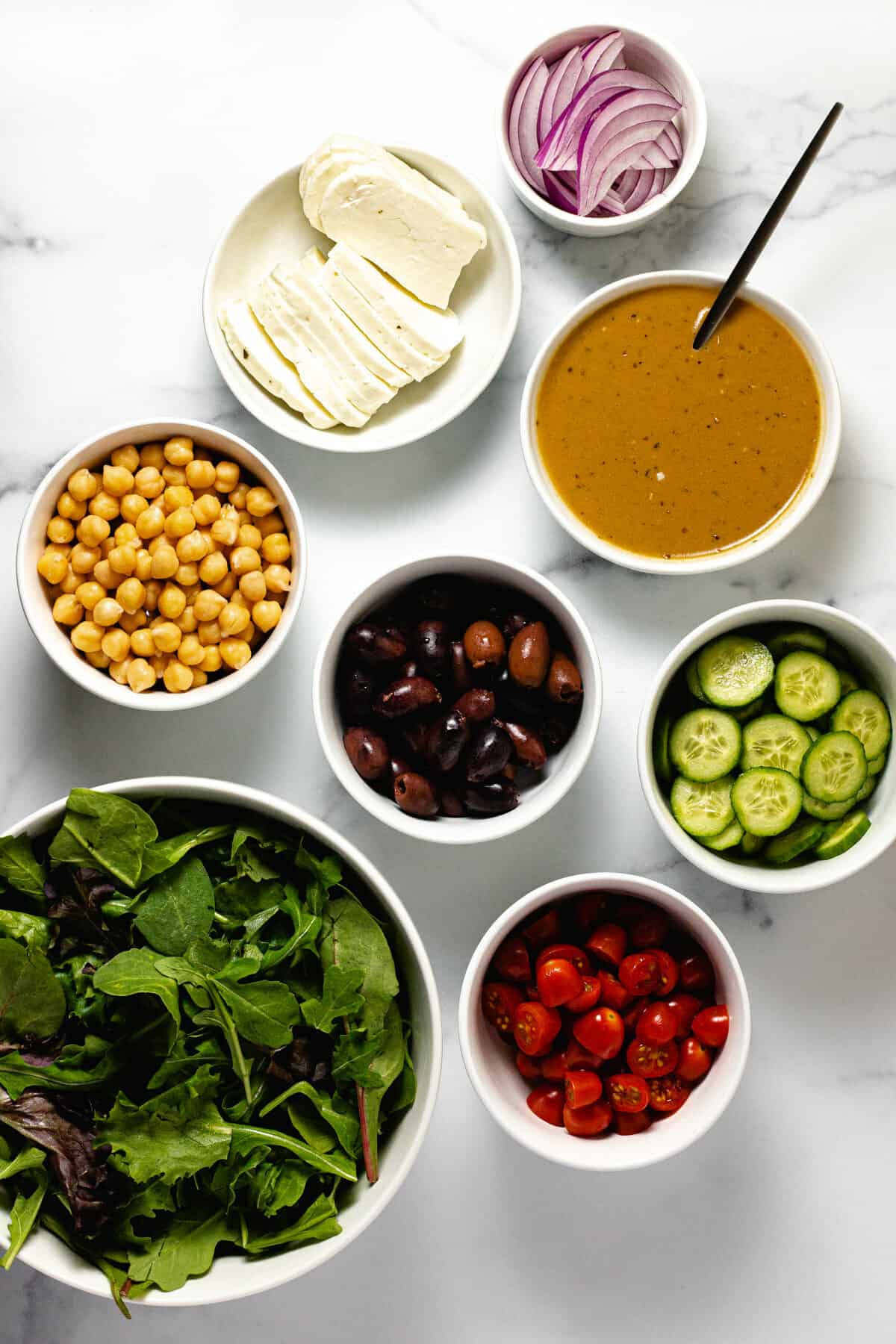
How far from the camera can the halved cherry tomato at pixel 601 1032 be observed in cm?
196

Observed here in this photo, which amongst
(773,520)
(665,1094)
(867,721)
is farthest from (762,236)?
(665,1094)

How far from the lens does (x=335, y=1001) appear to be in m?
1.82

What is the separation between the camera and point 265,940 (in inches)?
75.6

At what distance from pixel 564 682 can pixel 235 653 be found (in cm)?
57

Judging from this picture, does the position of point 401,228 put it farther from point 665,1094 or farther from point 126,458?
point 665,1094

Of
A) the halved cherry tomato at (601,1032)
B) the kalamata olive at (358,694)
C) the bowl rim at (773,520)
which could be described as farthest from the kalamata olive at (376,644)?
the halved cherry tomato at (601,1032)

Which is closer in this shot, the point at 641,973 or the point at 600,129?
the point at 641,973

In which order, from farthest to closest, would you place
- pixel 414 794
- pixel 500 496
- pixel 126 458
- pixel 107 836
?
pixel 500 496
pixel 126 458
pixel 414 794
pixel 107 836

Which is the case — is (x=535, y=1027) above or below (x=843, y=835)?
below

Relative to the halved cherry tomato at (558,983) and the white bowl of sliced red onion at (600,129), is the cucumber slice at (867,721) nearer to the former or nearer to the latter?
the halved cherry tomato at (558,983)

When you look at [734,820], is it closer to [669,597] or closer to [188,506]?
[669,597]

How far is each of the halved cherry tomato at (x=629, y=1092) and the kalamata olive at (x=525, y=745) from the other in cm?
54

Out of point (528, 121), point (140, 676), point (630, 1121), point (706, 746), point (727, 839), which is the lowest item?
point (630, 1121)

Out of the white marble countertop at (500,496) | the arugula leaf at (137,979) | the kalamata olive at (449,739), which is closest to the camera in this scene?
the arugula leaf at (137,979)
